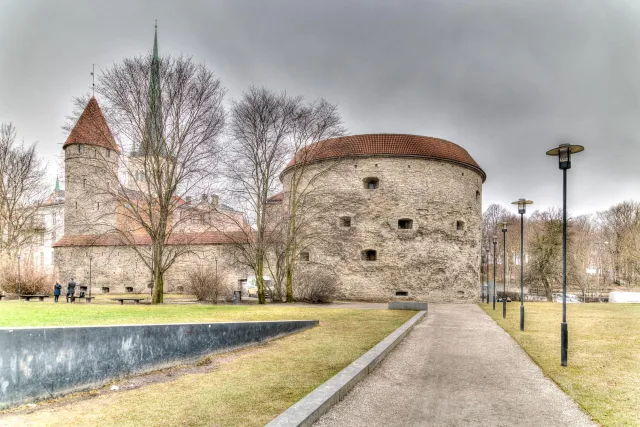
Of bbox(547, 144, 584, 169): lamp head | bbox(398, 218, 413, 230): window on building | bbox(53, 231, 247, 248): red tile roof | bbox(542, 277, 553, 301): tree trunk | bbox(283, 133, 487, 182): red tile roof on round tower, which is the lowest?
bbox(542, 277, 553, 301): tree trunk

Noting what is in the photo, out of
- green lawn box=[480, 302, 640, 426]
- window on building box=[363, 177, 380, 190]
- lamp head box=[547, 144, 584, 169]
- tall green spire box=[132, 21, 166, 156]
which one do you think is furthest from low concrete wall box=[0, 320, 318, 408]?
window on building box=[363, 177, 380, 190]

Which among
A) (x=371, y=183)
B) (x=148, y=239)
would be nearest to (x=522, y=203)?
(x=371, y=183)

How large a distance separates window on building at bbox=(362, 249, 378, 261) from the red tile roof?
7096 mm

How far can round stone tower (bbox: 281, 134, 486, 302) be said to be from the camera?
26.0 metres

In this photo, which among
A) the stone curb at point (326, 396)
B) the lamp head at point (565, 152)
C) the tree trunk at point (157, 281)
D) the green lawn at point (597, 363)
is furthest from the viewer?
the tree trunk at point (157, 281)

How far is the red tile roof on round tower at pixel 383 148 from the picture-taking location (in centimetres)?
2634

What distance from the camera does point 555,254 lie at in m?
34.3

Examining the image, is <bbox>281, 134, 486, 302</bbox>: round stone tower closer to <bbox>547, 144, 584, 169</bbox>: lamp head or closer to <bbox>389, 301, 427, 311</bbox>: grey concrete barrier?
<bbox>389, 301, 427, 311</bbox>: grey concrete barrier

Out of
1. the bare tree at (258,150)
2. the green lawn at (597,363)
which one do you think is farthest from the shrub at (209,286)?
the green lawn at (597,363)

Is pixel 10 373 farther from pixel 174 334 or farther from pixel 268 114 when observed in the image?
pixel 268 114

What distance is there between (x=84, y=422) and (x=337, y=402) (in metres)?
2.36

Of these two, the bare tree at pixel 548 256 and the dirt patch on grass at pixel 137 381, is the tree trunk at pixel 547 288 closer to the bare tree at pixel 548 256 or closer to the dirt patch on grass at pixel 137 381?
the bare tree at pixel 548 256

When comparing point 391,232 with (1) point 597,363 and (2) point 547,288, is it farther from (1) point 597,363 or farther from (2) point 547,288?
(1) point 597,363

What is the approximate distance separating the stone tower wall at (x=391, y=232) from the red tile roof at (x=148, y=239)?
17.9ft
